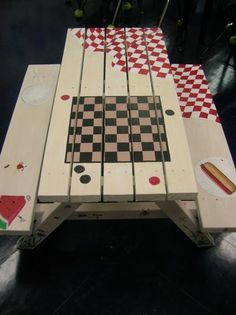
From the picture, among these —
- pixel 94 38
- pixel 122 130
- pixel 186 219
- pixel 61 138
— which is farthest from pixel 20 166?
pixel 94 38

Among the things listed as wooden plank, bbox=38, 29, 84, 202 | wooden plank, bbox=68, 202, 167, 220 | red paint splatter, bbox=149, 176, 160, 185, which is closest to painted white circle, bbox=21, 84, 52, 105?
wooden plank, bbox=38, 29, 84, 202

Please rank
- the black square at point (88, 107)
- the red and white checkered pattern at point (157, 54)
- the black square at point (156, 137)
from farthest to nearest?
the red and white checkered pattern at point (157, 54)
the black square at point (88, 107)
the black square at point (156, 137)

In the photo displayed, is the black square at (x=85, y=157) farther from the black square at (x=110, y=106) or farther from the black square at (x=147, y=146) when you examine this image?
the black square at (x=110, y=106)

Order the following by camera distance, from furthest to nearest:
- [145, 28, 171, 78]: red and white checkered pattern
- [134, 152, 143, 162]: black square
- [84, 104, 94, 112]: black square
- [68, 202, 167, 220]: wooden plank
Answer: [145, 28, 171, 78]: red and white checkered pattern
[68, 202, 167, 220]: wooden plank
[84, 104, 94, 112]: black square
[134, 152, 143, 162]: black square

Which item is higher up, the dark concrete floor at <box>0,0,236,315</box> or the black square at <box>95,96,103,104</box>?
the black square at <box>95,96,103,104</box>

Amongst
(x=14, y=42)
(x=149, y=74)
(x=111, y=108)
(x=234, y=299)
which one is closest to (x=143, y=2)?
(x=14, y=42)

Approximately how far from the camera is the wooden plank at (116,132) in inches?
64.8

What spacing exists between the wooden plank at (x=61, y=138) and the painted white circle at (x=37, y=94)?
340 millimetres

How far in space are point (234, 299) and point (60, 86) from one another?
1980 millimetres

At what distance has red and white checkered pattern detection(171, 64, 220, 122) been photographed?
255cm

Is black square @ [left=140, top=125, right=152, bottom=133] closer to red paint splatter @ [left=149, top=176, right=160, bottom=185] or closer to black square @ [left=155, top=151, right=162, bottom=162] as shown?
black square @ [left=155, top=151, right=162, bottom=162]

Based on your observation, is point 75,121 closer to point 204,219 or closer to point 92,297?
point 204,219

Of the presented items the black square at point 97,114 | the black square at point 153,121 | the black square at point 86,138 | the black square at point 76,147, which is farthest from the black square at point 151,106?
the black square at point 76,147

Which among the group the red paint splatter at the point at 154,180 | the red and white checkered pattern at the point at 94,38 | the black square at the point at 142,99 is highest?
the red and white checkered pattern at the point at 94,38
